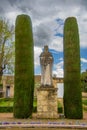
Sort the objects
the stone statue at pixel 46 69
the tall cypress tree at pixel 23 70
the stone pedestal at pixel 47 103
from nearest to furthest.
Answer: the stone pedestal at pixel 47 103
the stone statue at pixel 46 69
the tall cypress tree at pixel 23 70

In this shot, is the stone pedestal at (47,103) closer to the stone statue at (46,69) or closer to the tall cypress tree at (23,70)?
the stone statue at (46,69)

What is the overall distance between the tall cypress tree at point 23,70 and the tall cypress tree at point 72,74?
233cm

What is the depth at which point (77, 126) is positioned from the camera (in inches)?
456

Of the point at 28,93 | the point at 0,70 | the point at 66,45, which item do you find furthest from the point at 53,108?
the point at 0,70

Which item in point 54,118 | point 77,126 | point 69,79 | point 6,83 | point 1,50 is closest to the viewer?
point 77,126

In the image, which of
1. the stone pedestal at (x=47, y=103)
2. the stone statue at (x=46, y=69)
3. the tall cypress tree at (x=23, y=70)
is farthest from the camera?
the tall cypress tree at (x=23, y=70)

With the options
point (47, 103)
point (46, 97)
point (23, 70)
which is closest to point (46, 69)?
point (23, 70)

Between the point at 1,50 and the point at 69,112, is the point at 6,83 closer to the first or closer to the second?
the point at 1,50

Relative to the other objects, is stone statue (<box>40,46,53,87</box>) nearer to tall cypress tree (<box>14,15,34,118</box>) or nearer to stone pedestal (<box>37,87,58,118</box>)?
stone pedestal (<box>37,87,58,118</box>)

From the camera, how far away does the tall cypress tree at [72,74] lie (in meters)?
17.3

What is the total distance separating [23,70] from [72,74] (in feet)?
10.7

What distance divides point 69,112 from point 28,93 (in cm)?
295

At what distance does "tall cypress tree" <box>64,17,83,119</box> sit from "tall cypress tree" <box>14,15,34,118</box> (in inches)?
91.7

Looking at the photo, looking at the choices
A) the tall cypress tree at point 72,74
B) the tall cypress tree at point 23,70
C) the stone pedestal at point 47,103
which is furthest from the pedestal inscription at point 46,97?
the tall cypress tree at point 72,74
